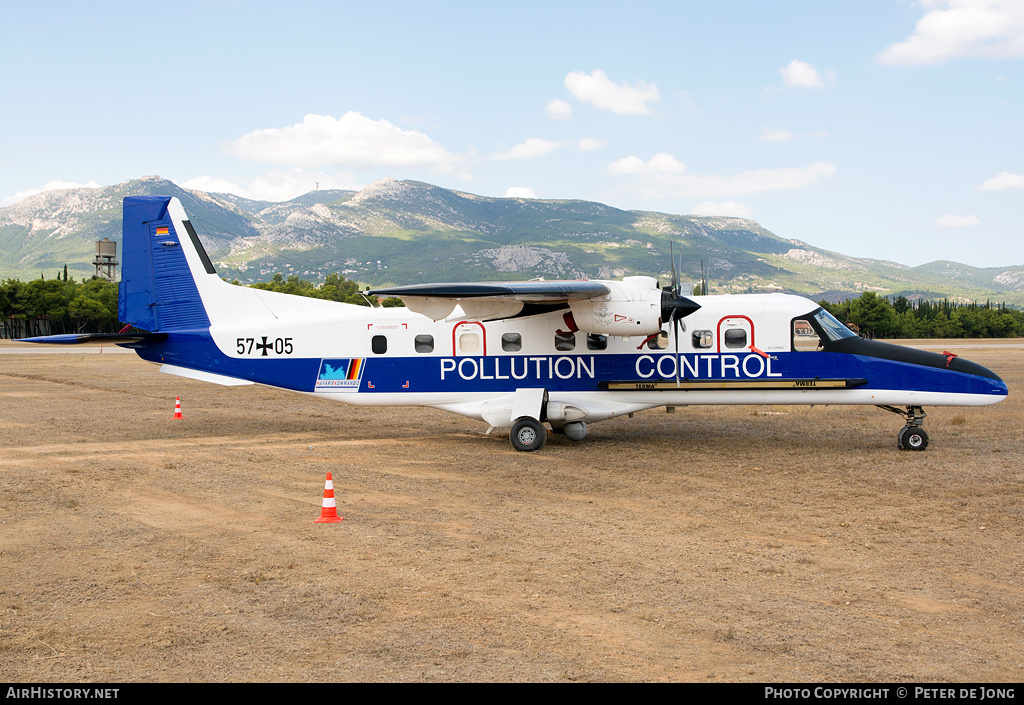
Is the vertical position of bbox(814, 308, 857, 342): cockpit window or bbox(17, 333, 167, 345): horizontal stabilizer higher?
bbox(814, 308, 857, 342): cockpit window

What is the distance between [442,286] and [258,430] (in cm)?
746

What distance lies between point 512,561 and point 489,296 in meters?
6.39

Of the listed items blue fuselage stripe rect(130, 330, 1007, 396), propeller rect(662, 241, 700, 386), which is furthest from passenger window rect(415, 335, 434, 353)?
propeller rect(662, 241, 700, 386)

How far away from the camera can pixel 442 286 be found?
12.7 m

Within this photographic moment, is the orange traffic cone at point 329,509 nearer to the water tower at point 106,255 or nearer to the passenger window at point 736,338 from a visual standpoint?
the passenger window at point 736,338

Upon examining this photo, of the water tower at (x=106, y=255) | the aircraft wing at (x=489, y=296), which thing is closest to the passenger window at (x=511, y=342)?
the aircraft wing at (x=489, y=296)

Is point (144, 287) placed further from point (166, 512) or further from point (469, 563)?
point (469, 563)

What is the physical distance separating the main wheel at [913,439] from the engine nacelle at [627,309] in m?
5.24

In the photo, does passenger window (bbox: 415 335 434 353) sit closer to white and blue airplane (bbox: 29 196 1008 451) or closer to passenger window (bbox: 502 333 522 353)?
white and blue airplane (bbox: 29 196 1008 451)

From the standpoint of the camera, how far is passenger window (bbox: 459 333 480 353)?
15.3 meters

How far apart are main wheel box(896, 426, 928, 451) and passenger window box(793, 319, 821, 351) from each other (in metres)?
2.35

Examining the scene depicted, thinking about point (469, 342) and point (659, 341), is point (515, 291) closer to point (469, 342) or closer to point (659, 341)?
point (469, 342)

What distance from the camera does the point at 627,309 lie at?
1391 cm
